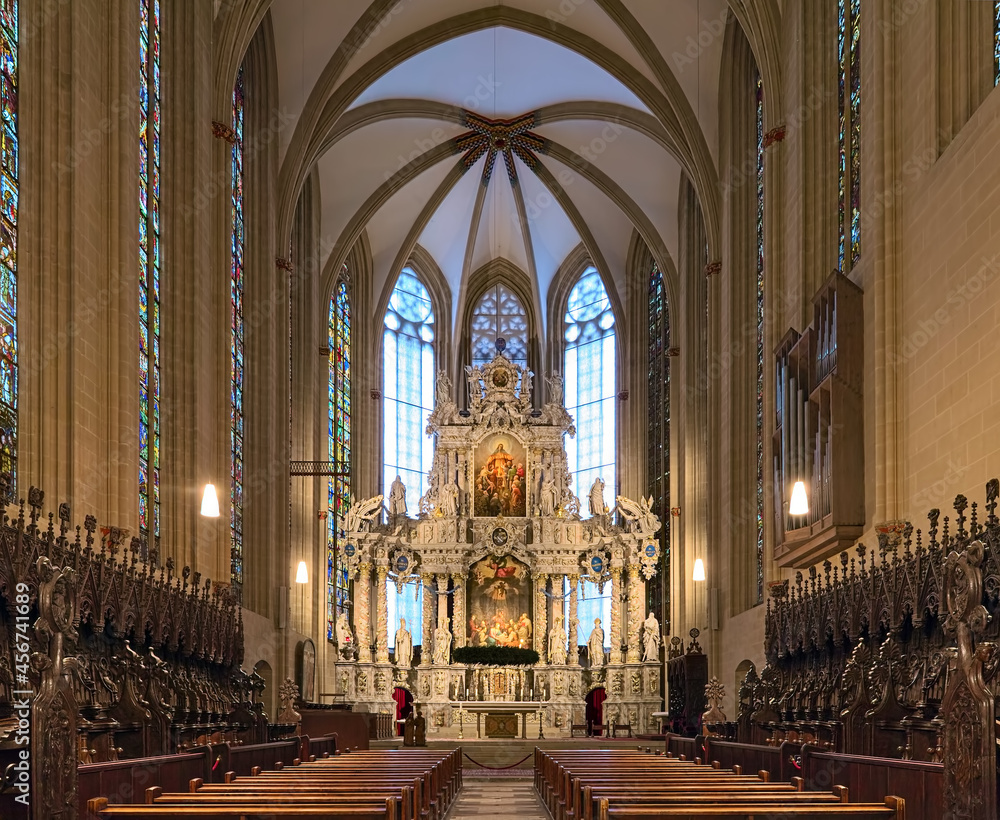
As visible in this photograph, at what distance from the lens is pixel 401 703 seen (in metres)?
33.8

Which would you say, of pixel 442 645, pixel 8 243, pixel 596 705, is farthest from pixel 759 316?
pixel 8 243

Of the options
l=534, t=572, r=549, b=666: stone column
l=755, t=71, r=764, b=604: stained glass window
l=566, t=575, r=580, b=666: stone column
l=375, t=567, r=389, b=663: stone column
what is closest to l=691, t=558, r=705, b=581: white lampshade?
l=755, t=71, r=764, b=604: stained glass window

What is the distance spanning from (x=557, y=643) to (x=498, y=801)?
1528cm

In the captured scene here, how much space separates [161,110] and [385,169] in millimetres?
13526

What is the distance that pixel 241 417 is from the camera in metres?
25.3

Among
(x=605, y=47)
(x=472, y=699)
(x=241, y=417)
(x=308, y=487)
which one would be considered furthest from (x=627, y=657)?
(x=605, y=47)

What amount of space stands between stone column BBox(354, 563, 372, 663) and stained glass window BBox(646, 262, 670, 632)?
746 centimetres

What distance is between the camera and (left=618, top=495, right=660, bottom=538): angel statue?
32188 mm

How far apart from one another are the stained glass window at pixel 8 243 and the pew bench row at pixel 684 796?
6.20m

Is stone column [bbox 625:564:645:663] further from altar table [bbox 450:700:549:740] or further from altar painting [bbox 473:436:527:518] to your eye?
altar painting [bbox 473:436:527:518]

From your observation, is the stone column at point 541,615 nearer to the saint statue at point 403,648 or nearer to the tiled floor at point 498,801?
the saint statue at point 403,648

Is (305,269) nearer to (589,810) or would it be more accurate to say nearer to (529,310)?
(529,310)

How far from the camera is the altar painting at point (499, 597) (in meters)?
32.4

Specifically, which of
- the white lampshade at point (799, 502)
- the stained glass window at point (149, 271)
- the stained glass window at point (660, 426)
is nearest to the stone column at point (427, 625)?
the stained glass window at point (660, 426)
